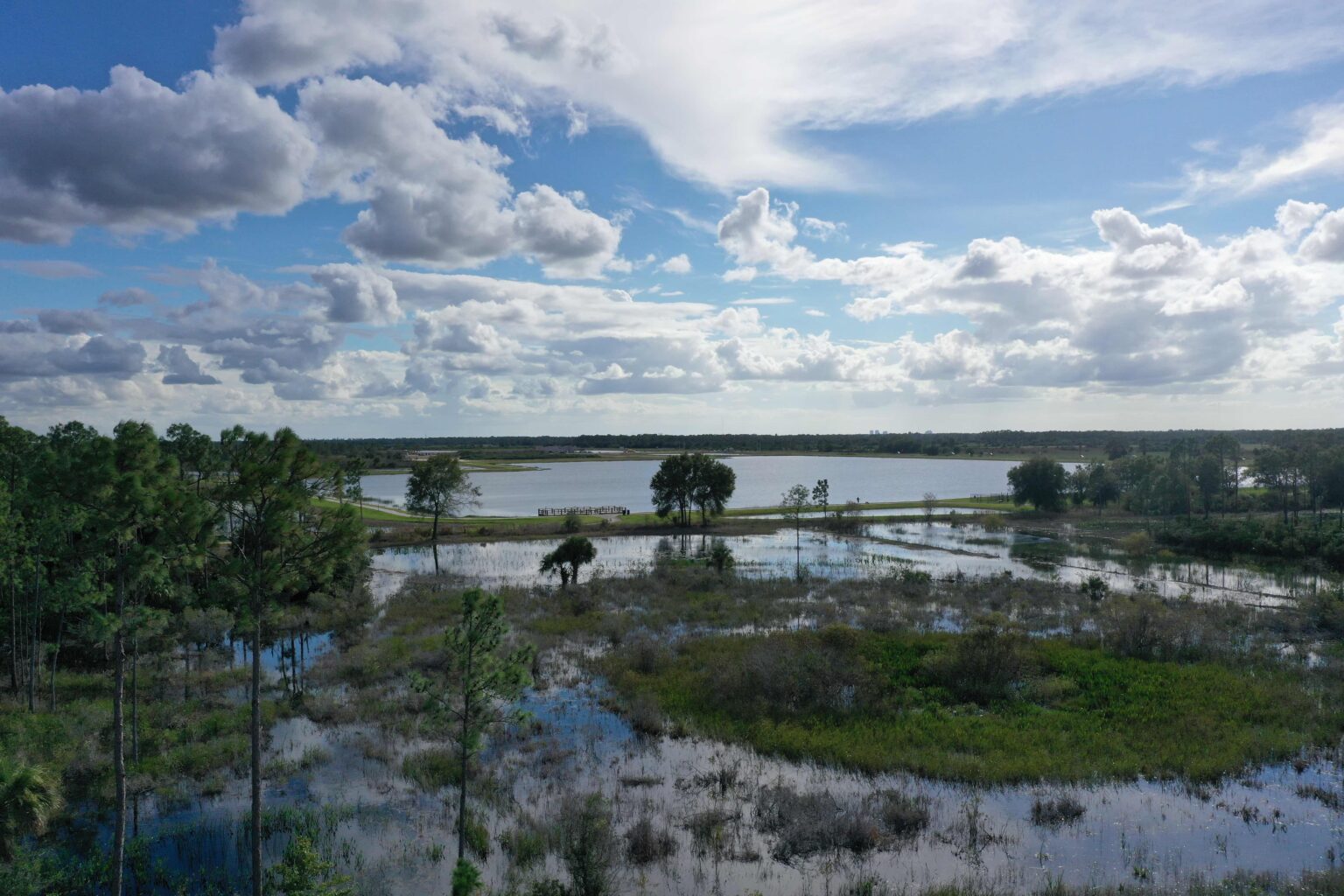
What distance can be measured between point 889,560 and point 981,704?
116 ft

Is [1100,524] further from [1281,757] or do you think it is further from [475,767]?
[475,767]

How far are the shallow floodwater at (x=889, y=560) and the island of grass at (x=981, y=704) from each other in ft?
67.1

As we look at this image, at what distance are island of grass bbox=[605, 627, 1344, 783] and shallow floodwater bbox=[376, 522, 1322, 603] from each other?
20462 mm

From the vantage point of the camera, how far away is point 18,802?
14297 mm

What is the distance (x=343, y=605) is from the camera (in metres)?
42.1

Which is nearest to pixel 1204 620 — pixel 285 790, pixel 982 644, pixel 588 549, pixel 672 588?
pixel 982 644

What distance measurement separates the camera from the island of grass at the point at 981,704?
70.0 feet

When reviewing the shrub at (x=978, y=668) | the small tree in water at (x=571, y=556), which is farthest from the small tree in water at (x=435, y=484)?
the shrub at (x=978, y=668)

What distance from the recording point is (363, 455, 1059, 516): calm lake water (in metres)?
116

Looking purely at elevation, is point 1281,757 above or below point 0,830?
below

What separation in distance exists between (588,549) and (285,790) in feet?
96.3

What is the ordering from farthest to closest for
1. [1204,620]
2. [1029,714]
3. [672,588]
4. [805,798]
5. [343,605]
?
[672,588]
[343,605]
[1204,620]
[1029,714]
[805,798]

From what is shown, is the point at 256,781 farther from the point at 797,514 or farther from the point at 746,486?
the point at 746,486

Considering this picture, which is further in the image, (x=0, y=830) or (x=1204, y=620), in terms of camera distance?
(x=1204, y=620)
